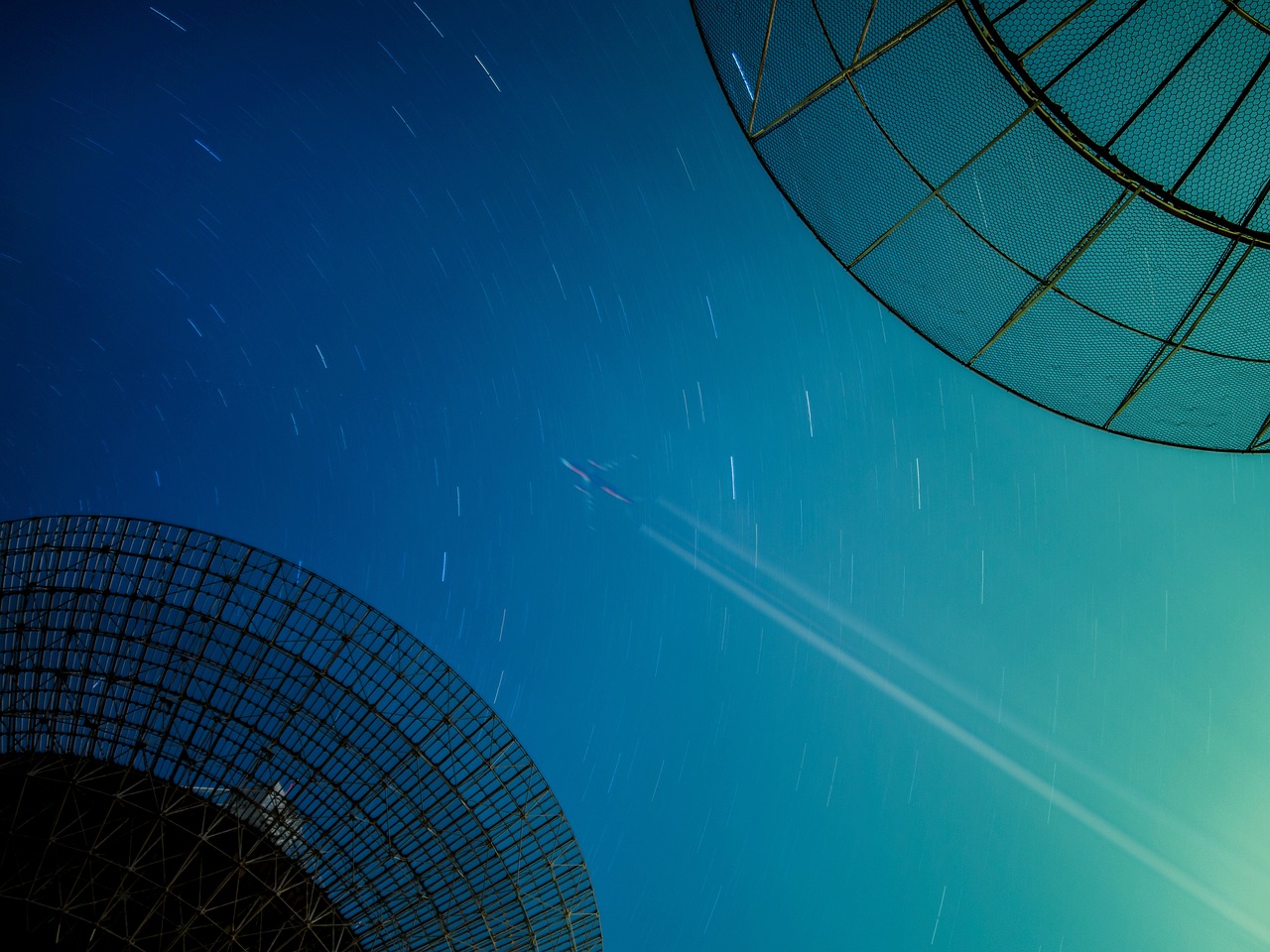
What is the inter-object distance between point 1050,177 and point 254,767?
15.4 metres

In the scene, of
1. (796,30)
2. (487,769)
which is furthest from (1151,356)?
(487,769)

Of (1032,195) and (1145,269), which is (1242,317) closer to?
(1145,269)

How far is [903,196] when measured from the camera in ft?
29.2

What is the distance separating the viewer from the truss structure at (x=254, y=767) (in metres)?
14.7

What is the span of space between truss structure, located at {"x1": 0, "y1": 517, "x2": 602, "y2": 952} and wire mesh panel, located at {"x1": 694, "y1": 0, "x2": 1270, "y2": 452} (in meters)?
11.3

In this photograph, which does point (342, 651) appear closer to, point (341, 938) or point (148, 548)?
point (148, 548)

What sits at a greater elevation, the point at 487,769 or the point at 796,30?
the point at 796,30

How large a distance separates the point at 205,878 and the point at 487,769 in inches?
198

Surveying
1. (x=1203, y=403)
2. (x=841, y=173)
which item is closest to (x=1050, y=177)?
(x=841, y=173)

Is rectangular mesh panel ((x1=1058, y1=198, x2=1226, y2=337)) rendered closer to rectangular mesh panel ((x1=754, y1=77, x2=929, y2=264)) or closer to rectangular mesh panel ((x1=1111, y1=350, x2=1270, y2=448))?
rectangular mesh panel ((x1=1111, y1=350, x2=1270, y2=448))

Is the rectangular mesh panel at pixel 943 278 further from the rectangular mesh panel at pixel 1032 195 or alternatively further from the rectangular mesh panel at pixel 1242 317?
the rectangular mesh panel at pixel 1242 317

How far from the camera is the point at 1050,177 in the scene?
8.13 m

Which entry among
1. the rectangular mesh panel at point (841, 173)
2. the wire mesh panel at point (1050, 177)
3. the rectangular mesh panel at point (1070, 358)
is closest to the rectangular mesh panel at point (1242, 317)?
the wire mesh panel at point (1050, 177)

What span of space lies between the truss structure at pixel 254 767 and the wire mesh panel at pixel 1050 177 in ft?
37.1
